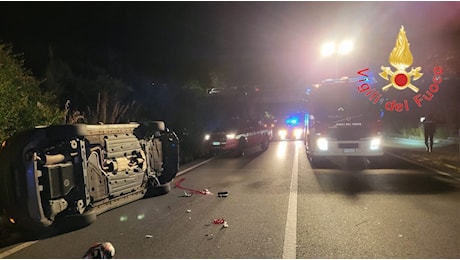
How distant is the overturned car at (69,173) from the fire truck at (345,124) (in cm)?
768

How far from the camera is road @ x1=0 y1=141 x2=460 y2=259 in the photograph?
5312 millimetres

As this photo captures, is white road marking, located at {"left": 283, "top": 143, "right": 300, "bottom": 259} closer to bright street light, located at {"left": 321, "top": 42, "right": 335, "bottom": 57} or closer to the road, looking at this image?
the road

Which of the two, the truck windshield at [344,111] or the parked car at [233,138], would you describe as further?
the parked car at [233,138]

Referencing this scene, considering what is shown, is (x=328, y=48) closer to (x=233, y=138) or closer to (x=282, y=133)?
(x=282, y=133)

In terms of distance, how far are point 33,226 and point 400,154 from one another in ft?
52.9

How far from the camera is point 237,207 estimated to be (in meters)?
7.96

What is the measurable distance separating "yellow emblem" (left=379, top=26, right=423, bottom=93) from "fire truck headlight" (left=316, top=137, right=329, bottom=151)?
21.3 feet

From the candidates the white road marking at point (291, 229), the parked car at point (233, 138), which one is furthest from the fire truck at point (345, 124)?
the parked car at point (233, 138)

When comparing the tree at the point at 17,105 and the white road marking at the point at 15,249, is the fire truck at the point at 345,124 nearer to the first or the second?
the tree at the point at 17,105

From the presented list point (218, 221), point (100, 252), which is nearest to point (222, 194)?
point (218, 221)

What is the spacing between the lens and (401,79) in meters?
27.0

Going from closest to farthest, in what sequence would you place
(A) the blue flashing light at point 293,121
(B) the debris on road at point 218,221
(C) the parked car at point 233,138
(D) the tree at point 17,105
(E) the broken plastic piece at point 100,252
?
(E) the broken plastic piece at point 100,252 → (B) the debris on road at point 218,221 → (D) the tree at point 17,105 → (C) the parked car at point 233,138 → (A) the blue flashing light at point 293,121

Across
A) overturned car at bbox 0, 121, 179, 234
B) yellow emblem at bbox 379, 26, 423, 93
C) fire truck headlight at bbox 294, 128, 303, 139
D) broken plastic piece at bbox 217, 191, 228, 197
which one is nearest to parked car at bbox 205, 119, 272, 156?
yellow emblem at bbox 379, 26, 423, 93

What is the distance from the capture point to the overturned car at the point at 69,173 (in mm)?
5488
